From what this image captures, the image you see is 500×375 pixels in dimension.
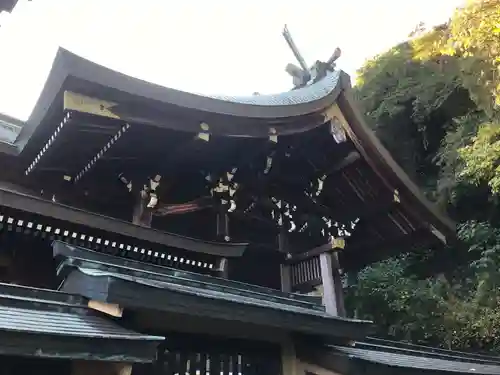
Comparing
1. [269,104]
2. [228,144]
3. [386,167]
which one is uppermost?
[269,104]

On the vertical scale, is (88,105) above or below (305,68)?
below

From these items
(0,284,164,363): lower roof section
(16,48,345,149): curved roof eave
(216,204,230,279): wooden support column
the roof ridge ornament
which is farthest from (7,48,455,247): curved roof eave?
(0,284,164,363): lower roof section

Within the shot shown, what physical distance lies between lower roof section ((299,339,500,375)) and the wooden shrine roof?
1888 millimetres

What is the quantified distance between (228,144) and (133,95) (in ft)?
5.08

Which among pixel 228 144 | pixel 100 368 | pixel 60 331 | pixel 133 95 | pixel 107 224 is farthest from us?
pixel 228 144

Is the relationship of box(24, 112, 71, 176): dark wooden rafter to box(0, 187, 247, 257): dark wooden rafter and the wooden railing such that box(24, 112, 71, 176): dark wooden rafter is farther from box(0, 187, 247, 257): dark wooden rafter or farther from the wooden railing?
the wooden railing

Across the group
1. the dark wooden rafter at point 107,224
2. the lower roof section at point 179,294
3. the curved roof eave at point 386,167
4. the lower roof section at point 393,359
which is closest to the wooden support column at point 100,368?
the lower roof section at point 179,294

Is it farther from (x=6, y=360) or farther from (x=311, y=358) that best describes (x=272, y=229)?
(x=6, y=360)

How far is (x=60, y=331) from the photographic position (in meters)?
2.92

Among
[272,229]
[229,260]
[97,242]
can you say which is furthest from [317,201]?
[97,242]

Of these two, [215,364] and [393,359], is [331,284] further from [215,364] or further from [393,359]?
[215,364]

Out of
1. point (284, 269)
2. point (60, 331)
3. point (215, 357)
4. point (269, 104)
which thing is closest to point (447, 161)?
point (284, 269)

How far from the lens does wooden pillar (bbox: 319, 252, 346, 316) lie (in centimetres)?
655

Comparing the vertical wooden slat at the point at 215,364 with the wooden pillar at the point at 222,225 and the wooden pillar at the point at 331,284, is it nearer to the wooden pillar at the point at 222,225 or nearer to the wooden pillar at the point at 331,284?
the wooden pillar at the point at 222,225
